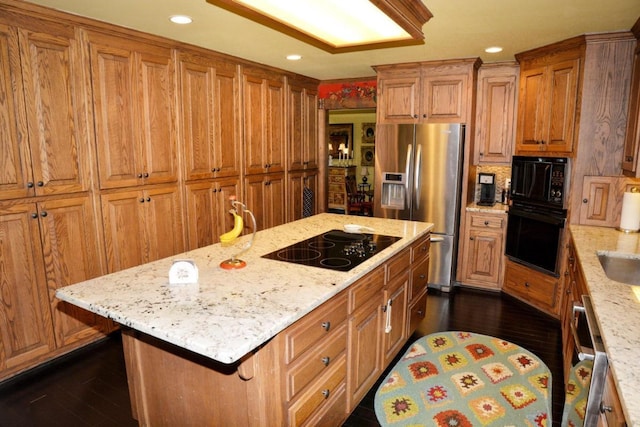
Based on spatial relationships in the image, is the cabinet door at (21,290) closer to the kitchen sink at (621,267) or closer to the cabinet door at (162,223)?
the cabinet door at (162,223)

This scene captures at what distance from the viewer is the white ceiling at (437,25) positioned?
2.44 m

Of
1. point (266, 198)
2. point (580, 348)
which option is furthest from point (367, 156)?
point (580, 348)

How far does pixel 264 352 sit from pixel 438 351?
1928 millimetres

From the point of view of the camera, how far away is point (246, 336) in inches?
51.4

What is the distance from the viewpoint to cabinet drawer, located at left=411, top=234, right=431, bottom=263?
2.83 meters

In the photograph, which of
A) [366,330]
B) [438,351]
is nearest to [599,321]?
[366,330]

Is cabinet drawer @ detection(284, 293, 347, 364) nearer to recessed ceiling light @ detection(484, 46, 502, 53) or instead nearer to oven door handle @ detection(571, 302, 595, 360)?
oven door handle @ detection(571, 302, 595, 360)

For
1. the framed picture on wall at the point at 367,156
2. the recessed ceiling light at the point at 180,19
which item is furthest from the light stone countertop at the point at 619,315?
the framed picture on wall at the point at 367,156

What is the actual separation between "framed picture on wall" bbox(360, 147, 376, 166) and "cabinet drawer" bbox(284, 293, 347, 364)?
8179 millimetres

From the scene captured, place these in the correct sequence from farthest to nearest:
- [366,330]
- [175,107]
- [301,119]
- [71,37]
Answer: [301,119] → [175,107] → [71,37] → [366,330]

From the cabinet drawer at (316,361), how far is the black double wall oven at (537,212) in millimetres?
2425

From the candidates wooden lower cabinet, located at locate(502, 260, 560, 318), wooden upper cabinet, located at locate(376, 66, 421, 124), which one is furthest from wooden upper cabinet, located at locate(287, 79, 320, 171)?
wooden lower cabinet, located at locate(502, 260, 560, 318)

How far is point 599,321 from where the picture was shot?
156 centimetres

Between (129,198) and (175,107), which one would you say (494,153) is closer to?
(175,107)
